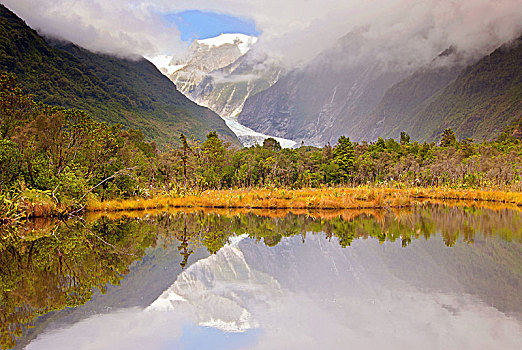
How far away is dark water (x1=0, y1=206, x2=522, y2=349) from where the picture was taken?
6.71 m

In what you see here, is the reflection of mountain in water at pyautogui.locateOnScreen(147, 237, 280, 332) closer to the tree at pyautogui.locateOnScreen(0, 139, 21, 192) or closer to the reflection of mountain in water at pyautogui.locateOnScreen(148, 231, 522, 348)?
the reflection of mountain in water at pyautogui.locateOnScreen(148, 231, 522, 348)

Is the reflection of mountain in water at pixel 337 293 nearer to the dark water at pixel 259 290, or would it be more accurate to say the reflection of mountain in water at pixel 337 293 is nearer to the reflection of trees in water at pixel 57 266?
the dark water at pixel 259 290

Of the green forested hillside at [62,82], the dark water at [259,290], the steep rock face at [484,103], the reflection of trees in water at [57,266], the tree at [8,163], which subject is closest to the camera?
the dark water at [259,290]

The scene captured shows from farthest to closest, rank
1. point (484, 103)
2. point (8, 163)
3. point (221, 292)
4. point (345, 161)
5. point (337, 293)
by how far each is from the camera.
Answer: point (484, 103)
point (345, 161)
point (8, 163)
point (221, 292)
point (337, 293)

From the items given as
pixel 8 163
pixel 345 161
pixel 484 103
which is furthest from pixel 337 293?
pixel 484 103

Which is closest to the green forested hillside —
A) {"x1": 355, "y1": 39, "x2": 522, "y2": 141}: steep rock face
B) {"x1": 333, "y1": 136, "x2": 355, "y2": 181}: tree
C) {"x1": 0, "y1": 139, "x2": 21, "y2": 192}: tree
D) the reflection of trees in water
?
{"x1": 333, "y1": 136, "x2": 355, "y2": 181}: tree

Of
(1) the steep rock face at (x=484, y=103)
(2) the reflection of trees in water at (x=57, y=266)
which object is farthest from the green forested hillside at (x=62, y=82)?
(1) the steep rock face at (x=484, y=103)

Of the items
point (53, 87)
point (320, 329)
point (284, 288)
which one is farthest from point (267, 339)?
point (53, 87)

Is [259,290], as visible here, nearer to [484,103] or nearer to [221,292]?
[221,292]

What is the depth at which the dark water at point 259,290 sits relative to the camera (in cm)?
671

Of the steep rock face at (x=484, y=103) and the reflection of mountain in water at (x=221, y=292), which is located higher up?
the steep rock face at (x=484, y=103)

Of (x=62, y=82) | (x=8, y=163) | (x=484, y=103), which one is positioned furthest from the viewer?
(x=484, y=103)

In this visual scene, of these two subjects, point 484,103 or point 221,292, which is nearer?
point 221,292

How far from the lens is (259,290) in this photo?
9.47 m
